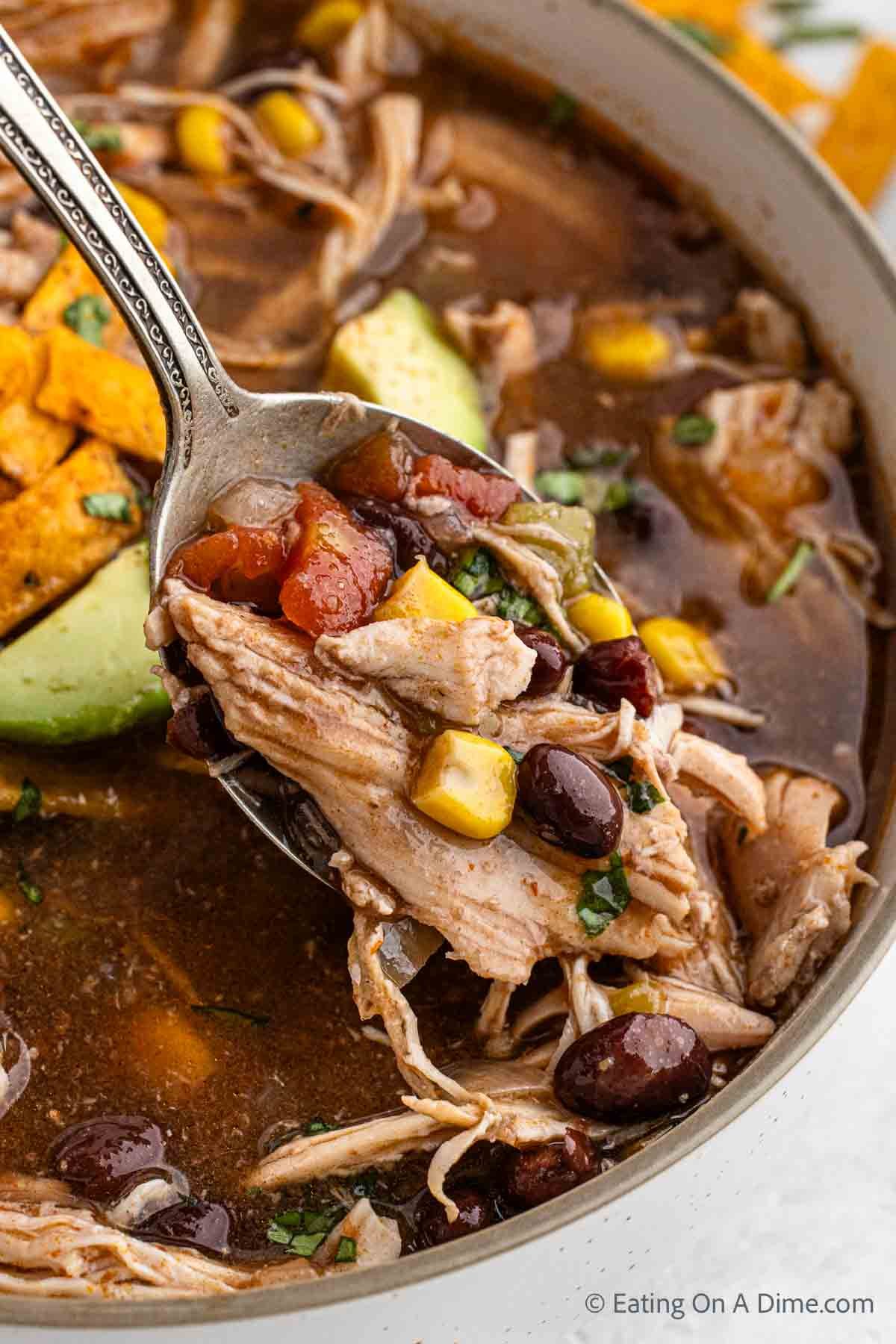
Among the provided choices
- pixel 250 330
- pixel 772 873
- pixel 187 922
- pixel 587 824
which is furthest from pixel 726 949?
pixel 250 330

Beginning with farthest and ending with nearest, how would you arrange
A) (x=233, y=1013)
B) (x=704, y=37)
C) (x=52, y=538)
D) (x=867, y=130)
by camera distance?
(x=704, y=37) < (x=867, y=130) < (x=52, y=538) < (x=233, y=1013)

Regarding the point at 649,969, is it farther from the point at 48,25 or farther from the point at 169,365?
the point at 48,25

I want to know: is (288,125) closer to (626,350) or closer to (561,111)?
(561,111)

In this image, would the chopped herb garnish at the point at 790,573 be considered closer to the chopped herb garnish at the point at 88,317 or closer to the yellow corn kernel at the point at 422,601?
the yellow corn kernel at the point at 422,601

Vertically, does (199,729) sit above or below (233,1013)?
above

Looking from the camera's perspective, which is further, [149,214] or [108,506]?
[149,214]

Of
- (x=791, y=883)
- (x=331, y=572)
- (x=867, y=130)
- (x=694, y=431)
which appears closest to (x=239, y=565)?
(x=331, y=572)

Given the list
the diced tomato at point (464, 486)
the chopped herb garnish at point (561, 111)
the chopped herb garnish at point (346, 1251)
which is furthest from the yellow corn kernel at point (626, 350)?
the chopped herb garnish at point (346, 1251)

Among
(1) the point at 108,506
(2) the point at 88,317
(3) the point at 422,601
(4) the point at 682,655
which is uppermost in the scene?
(3) the point at 422,601
